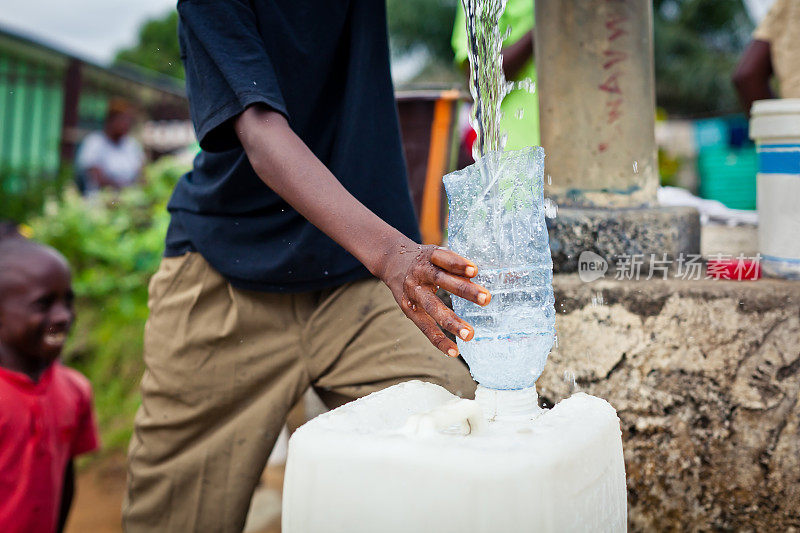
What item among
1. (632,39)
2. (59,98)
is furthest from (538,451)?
(59,98)

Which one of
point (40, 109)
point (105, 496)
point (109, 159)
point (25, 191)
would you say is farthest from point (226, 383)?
point (40, 109)

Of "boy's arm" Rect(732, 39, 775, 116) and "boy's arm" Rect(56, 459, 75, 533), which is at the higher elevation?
"boy's arm" Rect(732, 39, 775, 116)

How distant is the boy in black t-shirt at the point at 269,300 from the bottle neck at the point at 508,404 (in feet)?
0.99

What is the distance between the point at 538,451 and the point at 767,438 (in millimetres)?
1118

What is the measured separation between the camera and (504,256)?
1550mm

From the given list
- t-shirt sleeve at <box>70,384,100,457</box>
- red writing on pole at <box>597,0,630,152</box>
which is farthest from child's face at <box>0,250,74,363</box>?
red writing on pole at <box>597,0,630,152</box>

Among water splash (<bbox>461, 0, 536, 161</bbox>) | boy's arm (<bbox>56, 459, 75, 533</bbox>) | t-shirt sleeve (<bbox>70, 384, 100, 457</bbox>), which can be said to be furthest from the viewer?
t-shirt sleeve (<bbox>70, 384, 100, 457</bbox>)

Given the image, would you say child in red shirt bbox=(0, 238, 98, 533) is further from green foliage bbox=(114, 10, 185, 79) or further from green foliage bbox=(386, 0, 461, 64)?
green foliage bbox=(114, 10, 185, 79)

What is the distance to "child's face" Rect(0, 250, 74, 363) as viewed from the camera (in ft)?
8.23

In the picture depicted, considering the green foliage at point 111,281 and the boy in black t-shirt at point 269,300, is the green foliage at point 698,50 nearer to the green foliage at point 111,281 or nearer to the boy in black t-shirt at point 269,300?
the green foliage at point 111,281

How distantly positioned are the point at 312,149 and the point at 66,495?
1543mm

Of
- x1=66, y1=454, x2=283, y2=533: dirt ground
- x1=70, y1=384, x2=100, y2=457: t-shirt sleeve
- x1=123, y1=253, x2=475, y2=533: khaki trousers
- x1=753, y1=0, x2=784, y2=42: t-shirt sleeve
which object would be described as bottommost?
x1=66, y1=454, x2=283, y2=533: dirt ground

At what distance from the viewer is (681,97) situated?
13781mm

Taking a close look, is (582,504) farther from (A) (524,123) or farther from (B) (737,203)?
(B) (737,203)
